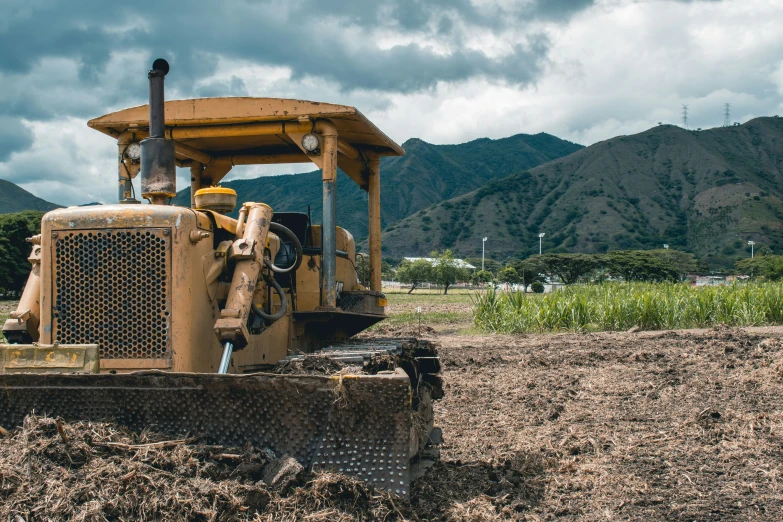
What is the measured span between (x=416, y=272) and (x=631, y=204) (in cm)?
6496

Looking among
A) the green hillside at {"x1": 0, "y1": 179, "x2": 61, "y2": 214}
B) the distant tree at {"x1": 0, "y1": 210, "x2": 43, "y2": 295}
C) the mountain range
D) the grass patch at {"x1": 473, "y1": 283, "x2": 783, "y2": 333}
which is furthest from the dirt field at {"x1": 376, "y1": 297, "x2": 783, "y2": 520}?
the green hillside at {"x1": 0, "y1": 179, "x2": 61, "y2": 214}

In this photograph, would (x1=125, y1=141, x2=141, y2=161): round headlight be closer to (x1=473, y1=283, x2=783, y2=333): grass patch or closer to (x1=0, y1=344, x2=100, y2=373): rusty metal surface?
(x1=0, y1=344, x2=100, y2=373): rusty metal surface

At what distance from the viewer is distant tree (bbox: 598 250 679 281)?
67000 millimetres

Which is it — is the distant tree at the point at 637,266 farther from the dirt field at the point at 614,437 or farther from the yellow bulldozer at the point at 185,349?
the yellow bulldozer at the point at 185,349

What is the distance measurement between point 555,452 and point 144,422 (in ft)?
10.4

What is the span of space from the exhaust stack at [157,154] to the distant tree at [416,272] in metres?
72.4

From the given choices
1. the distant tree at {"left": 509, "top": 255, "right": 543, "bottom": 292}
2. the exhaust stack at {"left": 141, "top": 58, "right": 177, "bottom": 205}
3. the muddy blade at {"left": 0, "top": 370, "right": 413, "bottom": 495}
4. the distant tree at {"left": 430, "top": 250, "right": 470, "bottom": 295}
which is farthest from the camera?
the distant tree at {"left": 430, "top": 250, "right": 470, "bottom": 295}

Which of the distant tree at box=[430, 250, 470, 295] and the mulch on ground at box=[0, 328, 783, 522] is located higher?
the distant tree at box=[430, 250, 470, 295]

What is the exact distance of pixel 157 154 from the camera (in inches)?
185

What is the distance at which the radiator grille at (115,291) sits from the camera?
4.16 m

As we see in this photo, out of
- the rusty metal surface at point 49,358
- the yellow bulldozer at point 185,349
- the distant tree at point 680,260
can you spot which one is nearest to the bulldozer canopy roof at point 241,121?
the yellow bulldozer at point 185,349

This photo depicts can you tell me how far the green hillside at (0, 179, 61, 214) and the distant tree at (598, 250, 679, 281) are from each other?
435 feet

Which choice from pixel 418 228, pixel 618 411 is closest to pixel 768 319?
pixel 618 411

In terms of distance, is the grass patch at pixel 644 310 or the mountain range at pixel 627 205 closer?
the grass patch at pixel 644 310
